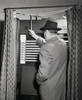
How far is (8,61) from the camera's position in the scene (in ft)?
7.66

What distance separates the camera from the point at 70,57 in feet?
7.03

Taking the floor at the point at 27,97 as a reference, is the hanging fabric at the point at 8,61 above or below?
above

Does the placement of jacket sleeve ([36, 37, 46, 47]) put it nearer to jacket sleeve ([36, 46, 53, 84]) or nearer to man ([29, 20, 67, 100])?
man ([29, 20, 67, 100])

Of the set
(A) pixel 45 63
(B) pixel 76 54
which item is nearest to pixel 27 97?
(A) pixel 45 63

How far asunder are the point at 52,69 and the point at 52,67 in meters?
0.03

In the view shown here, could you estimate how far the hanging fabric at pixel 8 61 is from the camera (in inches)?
92.0

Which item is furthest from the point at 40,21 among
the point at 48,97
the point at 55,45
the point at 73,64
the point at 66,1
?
the point at 48,97

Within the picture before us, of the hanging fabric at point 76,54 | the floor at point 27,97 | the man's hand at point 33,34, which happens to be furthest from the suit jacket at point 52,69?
the floor at point 27,97

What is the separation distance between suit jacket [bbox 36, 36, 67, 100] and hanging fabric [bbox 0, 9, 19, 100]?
497 millimetres

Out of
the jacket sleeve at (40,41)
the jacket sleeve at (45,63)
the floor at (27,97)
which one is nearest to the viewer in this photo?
the jacket sleeve at (45,63)

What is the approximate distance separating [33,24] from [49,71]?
1.37 m

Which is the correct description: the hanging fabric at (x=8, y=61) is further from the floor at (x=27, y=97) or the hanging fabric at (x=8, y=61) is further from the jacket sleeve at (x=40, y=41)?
the floor at (x=27, y=97)

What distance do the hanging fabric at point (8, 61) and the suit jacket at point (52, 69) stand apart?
50cm

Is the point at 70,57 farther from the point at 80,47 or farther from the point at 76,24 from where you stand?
the point at 76,24
